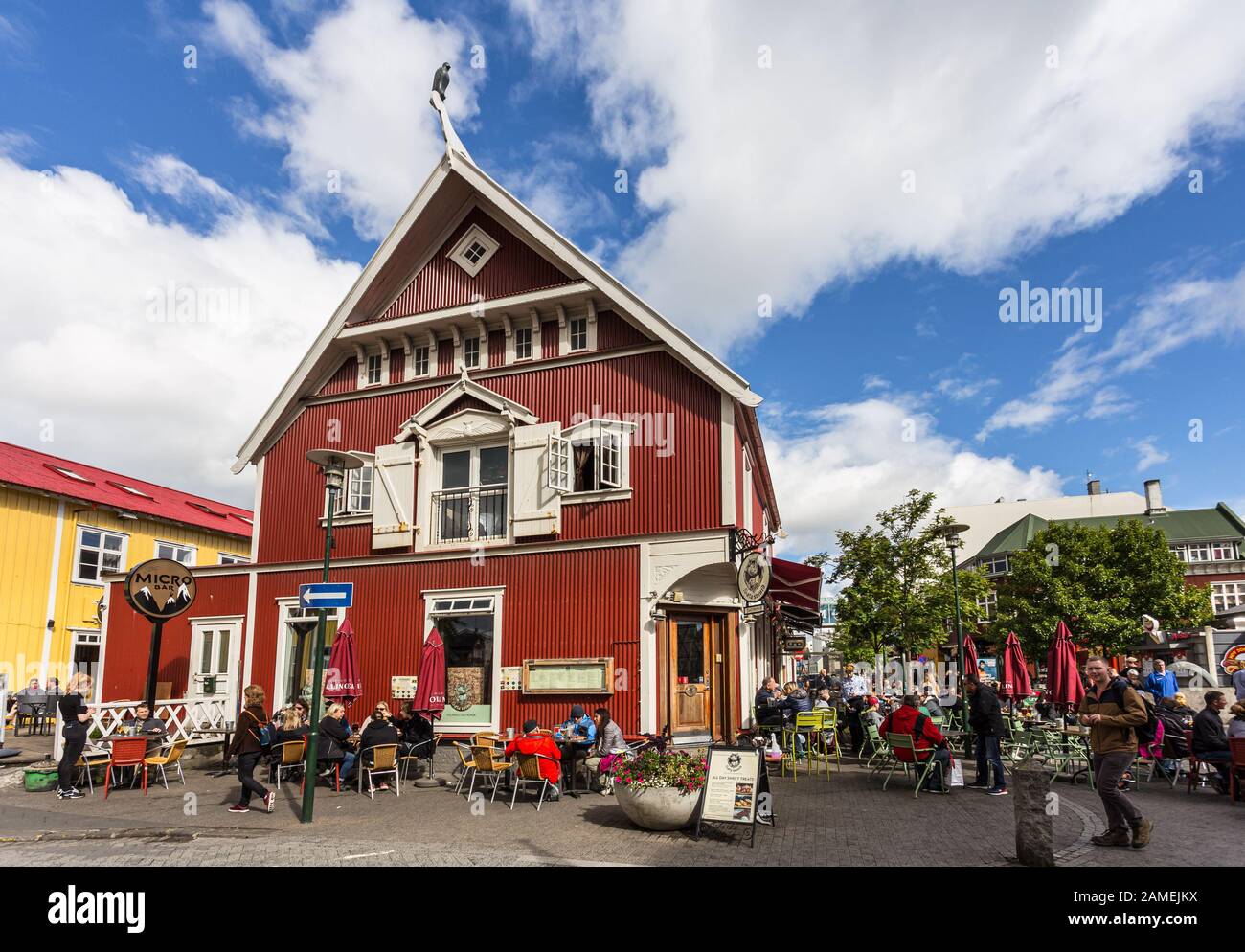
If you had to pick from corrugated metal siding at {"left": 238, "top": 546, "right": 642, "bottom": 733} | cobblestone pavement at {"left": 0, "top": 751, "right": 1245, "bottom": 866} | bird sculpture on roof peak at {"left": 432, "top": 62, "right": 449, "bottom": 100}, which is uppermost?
bird sculpture on roof peak at {"left": 432, "top": 62, "right": 449, "bottom": 100}

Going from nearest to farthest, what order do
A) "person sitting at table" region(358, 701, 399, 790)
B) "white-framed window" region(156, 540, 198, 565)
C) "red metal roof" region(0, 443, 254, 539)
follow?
"person sitting at table" region(358, 701, 399, 790) → "red metal roof" region(0, 443, 254, 539) → "white-framed window" region(156, 540, 198, 565)

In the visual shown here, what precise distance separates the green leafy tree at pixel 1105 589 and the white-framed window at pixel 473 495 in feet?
118

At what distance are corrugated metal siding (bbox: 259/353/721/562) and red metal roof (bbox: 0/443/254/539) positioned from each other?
37.3 ft

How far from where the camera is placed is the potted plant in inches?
369

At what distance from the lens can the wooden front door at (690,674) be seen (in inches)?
569

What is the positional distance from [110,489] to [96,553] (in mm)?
3043

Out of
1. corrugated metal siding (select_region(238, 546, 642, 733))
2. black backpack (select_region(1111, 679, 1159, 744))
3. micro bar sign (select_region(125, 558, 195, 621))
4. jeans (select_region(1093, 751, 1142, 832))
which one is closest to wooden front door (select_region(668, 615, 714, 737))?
corrugated metal siding (select_region(238, 546, 642, 733))

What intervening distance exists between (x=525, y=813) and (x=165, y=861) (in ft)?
14.6

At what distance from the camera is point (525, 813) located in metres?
11.0

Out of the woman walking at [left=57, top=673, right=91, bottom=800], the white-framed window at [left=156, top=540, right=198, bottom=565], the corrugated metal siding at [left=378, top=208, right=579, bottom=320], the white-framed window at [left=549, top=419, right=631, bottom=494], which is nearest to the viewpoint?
the woman walking at [left=57, top=673, right=91, bottom=800]

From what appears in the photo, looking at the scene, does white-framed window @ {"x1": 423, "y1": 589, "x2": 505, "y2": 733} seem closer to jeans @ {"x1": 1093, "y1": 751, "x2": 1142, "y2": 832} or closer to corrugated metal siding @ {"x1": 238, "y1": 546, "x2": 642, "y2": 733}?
corrugated metal siding @ {"x1": 238, "y1": 546, "x2": 642, "y2": 733}

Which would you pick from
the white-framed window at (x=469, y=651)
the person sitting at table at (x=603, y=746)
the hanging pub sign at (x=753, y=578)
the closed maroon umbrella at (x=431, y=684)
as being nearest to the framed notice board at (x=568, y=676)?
the white-framed window at (x=469, y=651)
